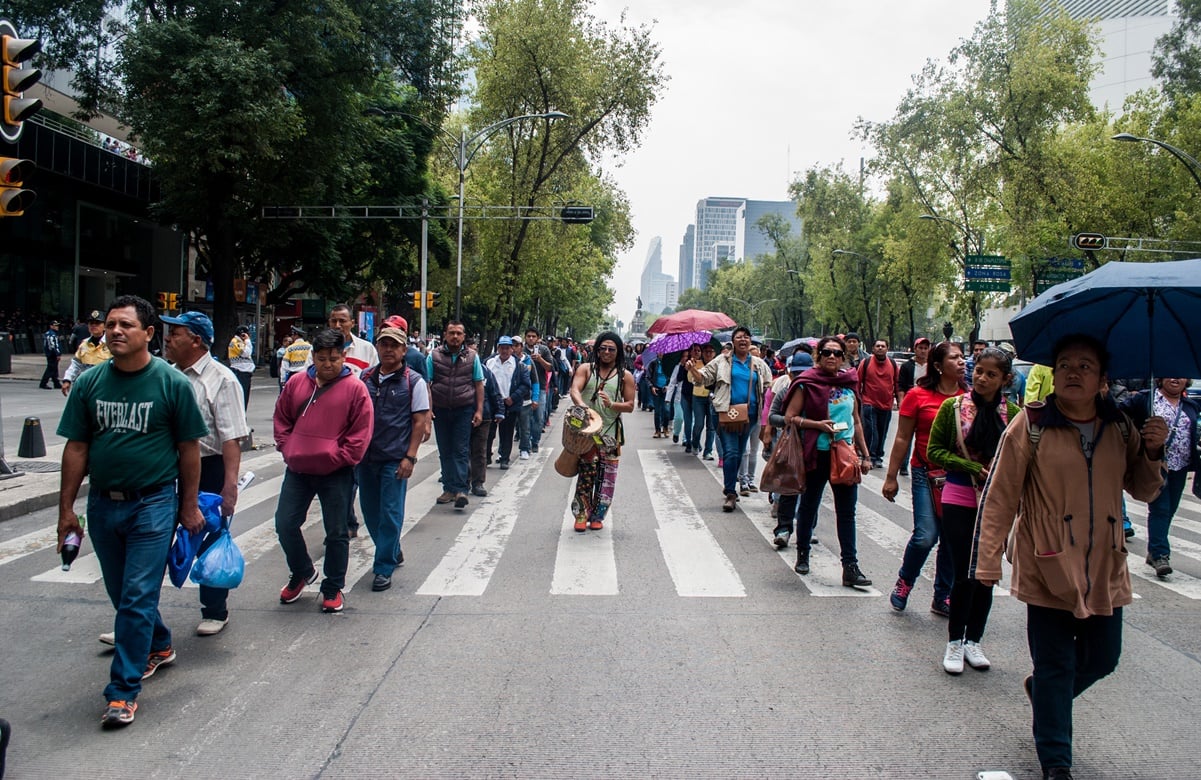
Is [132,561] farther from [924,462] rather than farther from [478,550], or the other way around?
[924,462]

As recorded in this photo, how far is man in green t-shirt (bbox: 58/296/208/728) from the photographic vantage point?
4.07m

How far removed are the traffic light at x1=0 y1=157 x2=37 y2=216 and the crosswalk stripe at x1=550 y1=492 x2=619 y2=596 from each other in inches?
211

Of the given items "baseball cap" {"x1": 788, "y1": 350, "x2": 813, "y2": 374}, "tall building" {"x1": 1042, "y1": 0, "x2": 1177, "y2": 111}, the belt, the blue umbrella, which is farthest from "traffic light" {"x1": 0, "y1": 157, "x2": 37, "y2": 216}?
"tall building" {"x1": 1042, "y1": 0, "x2": 1177, "y2": 111}

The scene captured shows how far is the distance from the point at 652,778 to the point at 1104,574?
1900mm

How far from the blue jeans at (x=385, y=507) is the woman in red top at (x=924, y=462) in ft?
10.7

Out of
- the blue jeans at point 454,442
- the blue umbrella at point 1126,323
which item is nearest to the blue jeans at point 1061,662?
the blue umbrella at point 1126,323

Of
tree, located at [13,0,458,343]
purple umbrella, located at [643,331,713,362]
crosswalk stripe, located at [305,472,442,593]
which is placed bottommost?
crosswalk stripe, located at [305,472,442,593]

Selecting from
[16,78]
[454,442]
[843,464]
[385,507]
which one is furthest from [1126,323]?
[16,78]

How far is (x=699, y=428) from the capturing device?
1492cm

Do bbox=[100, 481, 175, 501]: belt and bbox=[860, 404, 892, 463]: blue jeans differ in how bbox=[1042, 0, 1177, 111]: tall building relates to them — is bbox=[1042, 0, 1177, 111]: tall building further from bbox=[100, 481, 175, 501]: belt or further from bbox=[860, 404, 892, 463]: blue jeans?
bbox=[100, 481, 175, 501]: belt

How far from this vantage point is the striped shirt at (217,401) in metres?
5.09

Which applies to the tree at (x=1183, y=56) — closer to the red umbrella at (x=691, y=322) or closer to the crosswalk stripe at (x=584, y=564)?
the red umbrella at (x=691, y=322)

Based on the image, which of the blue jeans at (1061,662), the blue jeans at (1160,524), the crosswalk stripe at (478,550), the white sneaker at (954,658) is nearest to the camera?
the blue jeans at (1061,662)

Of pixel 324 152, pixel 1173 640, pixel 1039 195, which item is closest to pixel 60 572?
pixel 1173 640
